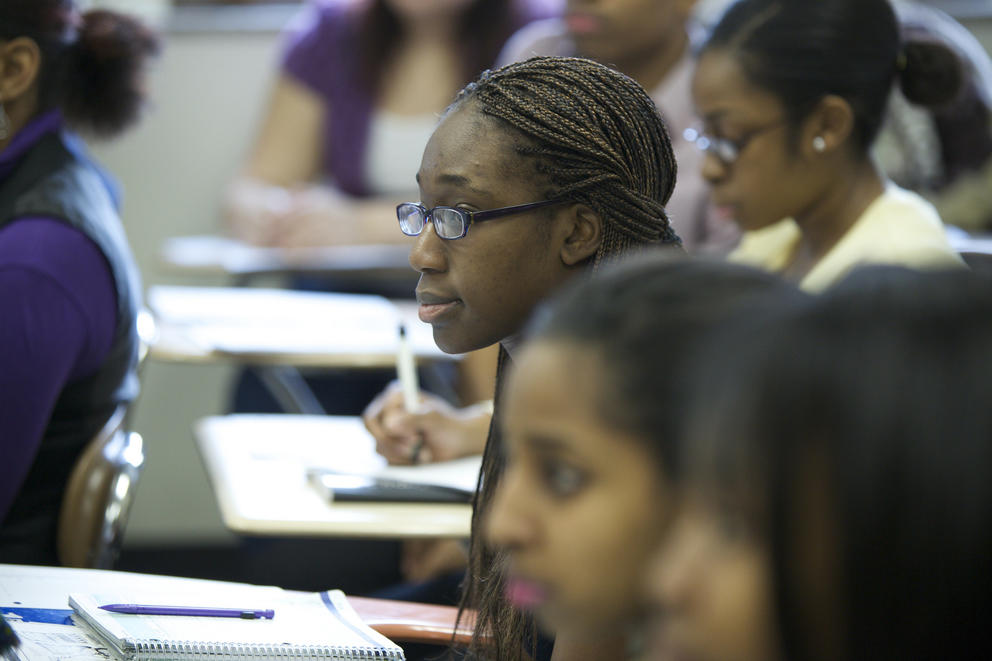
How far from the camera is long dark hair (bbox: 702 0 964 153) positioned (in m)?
1.89

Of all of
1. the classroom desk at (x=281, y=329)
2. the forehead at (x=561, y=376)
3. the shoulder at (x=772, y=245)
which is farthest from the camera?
the classroom desk at (x=281, y=329)

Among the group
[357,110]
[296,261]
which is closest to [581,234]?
[296,261]

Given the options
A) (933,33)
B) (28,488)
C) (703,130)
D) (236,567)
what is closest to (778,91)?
(703,130)

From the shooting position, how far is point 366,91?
3.43 m

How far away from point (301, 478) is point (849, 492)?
1268 millimetres

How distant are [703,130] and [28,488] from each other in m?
1.21

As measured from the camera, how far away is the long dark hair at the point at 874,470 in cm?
49

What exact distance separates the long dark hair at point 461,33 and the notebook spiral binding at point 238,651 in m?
2.60

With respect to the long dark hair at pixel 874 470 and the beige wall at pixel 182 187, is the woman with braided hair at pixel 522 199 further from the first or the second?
the beige wall at pixel 182 187

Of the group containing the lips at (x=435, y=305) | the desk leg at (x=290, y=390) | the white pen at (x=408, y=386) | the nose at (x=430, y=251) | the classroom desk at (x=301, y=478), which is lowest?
the desk leg at (x=290, y=390)

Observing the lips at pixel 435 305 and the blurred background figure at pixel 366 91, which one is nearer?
the lips at pixel 435 305

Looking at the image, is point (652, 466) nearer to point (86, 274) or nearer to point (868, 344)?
point (868, 344)

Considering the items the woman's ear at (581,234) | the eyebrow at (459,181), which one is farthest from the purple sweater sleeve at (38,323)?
the woman's ear at (581,234)

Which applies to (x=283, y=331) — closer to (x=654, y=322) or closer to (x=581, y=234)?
(x=581, y=234)
